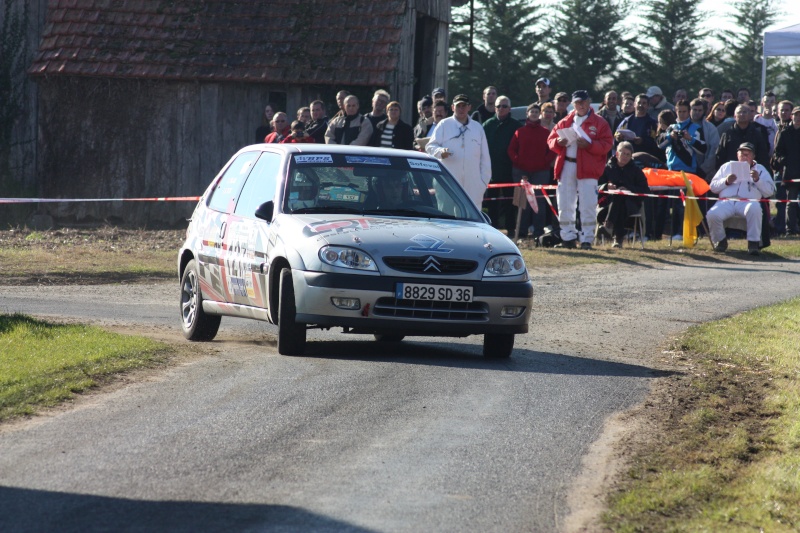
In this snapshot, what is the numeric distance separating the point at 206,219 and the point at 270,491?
629 cm

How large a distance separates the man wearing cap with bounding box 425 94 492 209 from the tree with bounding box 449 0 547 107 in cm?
4059

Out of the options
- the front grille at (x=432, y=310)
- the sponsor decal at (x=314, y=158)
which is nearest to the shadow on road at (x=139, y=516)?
the front grille at (x=432, y=310)

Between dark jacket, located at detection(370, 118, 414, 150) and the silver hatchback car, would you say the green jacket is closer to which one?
dark jacket, located at detection(370, 118, 414, 150)

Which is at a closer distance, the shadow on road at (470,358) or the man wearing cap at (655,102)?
the shadow on road at (470,358)

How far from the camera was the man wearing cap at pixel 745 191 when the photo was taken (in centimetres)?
2098

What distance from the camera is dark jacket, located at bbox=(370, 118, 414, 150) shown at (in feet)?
66.6

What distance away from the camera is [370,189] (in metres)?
11.3

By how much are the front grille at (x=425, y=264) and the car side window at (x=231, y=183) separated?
2237mm

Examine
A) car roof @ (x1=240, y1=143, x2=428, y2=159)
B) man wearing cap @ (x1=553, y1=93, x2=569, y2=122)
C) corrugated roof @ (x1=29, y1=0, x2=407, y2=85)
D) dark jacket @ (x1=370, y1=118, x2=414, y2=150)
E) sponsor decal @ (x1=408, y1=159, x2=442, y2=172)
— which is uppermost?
corrugated roof @ (x1=29, y1=0, x2=407, y2=85)

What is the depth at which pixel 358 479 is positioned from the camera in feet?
21.3

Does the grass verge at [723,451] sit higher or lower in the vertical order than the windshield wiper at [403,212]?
lower

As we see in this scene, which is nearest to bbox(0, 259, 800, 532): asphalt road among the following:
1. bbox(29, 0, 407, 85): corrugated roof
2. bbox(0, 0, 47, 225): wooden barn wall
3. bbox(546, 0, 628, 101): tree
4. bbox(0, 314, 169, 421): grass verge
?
bbox(0, 314, 169, 421): grass verge

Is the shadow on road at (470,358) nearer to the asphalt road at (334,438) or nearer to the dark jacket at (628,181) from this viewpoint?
the asphalt road at (334,438)

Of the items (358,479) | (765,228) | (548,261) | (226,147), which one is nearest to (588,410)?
(358,479)
